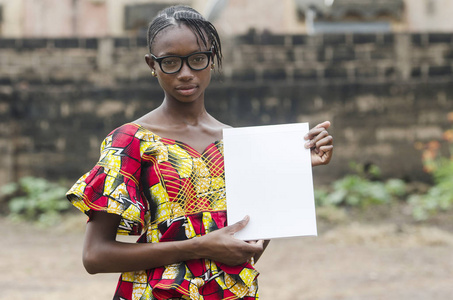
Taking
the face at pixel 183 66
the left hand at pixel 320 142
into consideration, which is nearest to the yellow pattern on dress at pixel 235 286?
the left hand at pixel 320 142

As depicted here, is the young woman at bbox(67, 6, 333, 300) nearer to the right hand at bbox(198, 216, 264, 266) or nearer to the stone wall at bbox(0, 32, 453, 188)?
the right hand at bbox(198, 216, 264, 266)

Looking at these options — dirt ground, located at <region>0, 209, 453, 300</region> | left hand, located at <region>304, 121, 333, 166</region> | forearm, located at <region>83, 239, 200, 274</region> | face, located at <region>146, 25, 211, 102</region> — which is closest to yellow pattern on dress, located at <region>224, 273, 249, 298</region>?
forearm, located at <region>83, 239, 200, 274</region>

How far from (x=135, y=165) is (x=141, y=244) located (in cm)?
21

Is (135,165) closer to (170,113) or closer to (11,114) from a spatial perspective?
(170,113)

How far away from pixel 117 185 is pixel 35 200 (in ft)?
25.1

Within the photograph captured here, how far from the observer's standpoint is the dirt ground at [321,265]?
199 inches

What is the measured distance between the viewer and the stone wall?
8.86m

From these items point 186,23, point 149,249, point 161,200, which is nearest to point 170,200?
point 161,200

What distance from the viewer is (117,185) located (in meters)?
1.44

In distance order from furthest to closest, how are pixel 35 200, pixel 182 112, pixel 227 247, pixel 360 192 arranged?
pixel 35 200 < pixel 360 192 < pixel 182 112 < pixel 227 247

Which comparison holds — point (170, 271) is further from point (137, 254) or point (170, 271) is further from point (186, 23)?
point (186, 23)

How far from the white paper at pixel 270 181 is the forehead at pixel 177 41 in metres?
0.26

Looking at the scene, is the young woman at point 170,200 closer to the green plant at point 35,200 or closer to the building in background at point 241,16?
the green plant at point 35,200

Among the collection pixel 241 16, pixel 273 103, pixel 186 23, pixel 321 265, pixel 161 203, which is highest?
pixel 241 16
